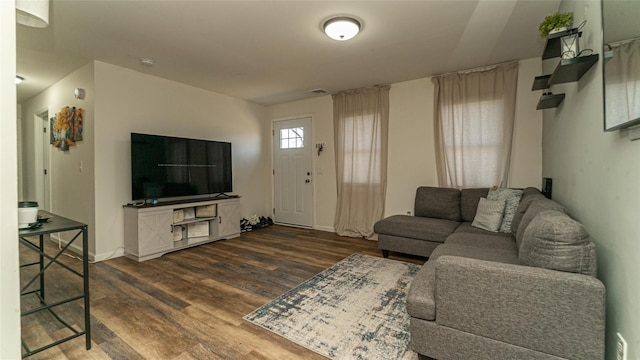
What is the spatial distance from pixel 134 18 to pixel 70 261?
3.09 m

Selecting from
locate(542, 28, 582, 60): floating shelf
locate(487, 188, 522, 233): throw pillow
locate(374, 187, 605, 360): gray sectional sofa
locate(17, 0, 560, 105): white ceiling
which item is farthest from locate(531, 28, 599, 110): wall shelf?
locate(487, 188, 522, 233): throw pillow

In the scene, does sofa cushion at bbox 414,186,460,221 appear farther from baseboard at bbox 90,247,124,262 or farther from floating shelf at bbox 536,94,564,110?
baseboard at bbox 90,247,124,262

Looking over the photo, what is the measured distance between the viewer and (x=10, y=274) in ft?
3.07

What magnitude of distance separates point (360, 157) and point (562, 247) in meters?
3.37

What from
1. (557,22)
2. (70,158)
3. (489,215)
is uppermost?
(557,22)

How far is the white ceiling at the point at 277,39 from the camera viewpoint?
2.26 meters

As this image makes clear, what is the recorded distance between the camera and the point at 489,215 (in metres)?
3.00

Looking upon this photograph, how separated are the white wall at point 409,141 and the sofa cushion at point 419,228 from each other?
31.8 inches

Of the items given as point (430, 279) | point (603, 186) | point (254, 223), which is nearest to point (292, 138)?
point (254, 223)

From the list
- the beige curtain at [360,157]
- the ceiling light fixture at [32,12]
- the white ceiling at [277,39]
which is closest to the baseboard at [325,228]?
the beige curtain at [360,157]

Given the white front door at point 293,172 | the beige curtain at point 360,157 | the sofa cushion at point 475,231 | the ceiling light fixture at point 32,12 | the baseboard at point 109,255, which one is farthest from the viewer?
the white front door at point 293,172

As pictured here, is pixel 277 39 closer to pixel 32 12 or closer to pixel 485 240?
pixel 32 12

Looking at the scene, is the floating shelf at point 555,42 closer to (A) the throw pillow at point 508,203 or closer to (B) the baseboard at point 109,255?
(A) the throw pillow at point 508,203

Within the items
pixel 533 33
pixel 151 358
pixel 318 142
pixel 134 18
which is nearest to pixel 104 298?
pixel 151 358
